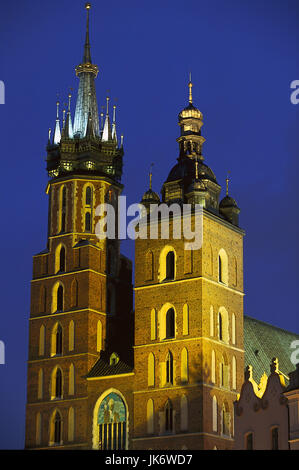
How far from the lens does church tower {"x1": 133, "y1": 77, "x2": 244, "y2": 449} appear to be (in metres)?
68.5

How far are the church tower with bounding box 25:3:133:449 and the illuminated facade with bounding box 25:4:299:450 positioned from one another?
0.07 metres

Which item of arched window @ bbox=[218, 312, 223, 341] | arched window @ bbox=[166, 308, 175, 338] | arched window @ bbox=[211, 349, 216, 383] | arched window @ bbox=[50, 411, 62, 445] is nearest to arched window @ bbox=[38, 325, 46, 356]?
arched window @ bbox=[50, 411, 62, 445]

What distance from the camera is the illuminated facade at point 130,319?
227ft

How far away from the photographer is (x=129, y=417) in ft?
232

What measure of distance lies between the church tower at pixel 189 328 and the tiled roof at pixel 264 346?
190 inches

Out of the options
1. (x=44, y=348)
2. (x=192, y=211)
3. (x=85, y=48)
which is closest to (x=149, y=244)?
(x=192, y=211)

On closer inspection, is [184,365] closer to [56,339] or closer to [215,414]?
[215,414]

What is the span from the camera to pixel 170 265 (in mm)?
72125

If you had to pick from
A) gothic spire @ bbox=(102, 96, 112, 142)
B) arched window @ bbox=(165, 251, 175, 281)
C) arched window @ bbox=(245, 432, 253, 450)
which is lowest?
arched window @ bbox=(245, 432, 253, 450)

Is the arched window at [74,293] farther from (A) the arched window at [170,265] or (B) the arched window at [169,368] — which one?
(B) the arched window at [169,368]

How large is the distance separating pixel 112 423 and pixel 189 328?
750 centimetres

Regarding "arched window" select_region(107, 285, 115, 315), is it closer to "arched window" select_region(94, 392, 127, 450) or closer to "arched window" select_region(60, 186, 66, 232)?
"arched window" select_region(60, 186, 66, 232)

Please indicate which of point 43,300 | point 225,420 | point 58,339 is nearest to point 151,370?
point 225,420

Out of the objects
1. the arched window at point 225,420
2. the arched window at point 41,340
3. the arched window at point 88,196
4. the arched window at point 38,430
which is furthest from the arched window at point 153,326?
the arched window at point 88,196
